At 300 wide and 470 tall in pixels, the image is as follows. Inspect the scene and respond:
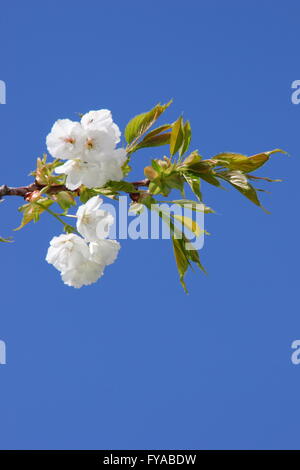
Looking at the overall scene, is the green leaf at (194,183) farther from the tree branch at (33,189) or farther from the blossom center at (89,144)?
the blossom center at (89,144)

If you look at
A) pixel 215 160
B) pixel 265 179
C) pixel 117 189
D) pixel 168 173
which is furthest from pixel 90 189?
pixel 265 179

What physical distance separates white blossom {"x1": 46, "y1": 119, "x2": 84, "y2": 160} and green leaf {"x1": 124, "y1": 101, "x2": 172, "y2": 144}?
0.16 meters

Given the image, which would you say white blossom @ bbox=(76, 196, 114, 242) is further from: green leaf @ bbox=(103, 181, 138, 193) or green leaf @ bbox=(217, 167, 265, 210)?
green leaf @ bbox=(217, 167, 265, 210)

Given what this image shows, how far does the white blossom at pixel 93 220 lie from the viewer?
1.23m

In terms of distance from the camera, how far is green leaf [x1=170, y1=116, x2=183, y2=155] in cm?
132

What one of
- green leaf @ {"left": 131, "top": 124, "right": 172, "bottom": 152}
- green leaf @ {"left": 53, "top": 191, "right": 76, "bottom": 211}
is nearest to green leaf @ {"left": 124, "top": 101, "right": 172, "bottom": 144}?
green leaf @ {"left": 131, "top": 124, "right": 172, "bottom": 152}

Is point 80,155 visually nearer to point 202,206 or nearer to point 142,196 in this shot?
point 142,196

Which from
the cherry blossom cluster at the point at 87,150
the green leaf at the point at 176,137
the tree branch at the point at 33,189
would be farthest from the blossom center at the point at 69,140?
the green leaf at the point at 176,137

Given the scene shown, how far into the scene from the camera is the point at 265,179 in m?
1.36

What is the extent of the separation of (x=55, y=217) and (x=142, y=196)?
18cm

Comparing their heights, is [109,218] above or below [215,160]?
below

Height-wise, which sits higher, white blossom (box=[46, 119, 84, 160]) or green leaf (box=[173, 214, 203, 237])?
white blossom (box=[46, 119, 84, 160])

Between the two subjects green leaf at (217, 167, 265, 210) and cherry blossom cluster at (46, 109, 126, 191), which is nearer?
cherry blossom cluster at (46, 109, 126, 191)

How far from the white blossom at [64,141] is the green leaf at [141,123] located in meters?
0.16
